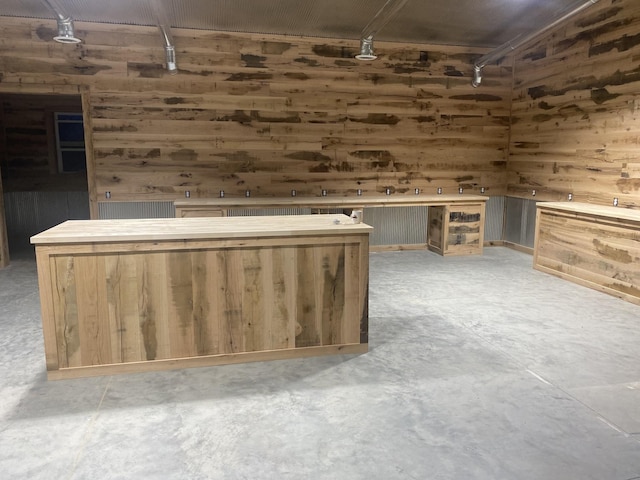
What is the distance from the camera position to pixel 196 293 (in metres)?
2.92

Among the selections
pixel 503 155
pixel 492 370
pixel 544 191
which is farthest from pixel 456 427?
pixel 503 155

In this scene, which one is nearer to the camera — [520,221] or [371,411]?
[371,411]

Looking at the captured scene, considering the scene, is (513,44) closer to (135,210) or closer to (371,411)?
(135,210)

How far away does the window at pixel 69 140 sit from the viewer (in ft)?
27.8

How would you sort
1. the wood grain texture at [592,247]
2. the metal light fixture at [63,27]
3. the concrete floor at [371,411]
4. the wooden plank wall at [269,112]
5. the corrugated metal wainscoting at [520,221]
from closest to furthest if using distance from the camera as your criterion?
1. the concrete floor at [371,411]
2. the wood grain texture at [592,247]
3. the metal light fixture at [63,27]
4. the wooden plank wall at [269,112]
5. the corrugated metal wainscoting at [520,221]

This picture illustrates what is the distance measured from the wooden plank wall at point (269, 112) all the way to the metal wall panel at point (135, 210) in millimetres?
113

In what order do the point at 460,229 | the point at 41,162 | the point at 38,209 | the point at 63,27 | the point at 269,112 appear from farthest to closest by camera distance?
the point at 41,162
the point at 38,209
the point at 460,229
the point at 269,112
the point at 63,27

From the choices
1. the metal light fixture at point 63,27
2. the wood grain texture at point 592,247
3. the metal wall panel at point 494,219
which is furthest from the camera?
the metal wall panel at point 494,219

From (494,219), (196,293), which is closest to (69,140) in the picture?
(196,293)

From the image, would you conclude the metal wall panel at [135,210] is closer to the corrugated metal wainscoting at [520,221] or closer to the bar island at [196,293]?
the bar island at [196,293]

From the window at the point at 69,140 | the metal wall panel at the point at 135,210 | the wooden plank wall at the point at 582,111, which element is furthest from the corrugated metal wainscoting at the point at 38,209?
the wooden plank wall at the point at 582,111

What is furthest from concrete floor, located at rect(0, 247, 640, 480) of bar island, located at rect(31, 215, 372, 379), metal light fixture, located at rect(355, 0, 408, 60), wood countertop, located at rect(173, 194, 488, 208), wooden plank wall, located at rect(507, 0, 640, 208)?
metal light fixture, located at rect(355, 0, 408, 60)

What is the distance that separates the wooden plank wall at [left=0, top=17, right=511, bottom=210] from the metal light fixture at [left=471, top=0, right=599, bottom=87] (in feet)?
0.47

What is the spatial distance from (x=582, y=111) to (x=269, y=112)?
377 centimetres
